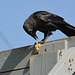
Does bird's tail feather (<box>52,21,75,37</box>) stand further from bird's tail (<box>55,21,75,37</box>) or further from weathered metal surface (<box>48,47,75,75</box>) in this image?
weathered metal surface (<box>48,47,75,75</box>)

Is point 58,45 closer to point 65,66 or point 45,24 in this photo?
point 65,66

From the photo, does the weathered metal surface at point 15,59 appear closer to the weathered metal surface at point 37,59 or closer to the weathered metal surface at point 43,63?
the weathered metal surface at point 37,59

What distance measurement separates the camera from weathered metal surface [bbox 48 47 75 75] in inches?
344

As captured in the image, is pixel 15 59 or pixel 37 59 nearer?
pixel 37 59

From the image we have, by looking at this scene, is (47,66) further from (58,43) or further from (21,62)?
(21,62)

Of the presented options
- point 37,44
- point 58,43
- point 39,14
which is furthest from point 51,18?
point 58,43

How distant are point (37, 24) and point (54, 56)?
351cm

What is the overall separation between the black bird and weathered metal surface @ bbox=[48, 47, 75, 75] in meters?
3.00

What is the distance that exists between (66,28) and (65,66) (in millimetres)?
3501

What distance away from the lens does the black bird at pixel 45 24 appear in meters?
12.0

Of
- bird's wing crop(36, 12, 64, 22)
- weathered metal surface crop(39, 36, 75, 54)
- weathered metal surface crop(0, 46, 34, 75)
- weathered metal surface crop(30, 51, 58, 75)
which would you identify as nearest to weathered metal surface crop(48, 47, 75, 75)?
weathered metal surface crop(30, 51, 58, 75)

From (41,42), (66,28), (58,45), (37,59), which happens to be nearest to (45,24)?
(66,28)

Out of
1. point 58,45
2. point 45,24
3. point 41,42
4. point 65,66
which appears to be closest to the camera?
point 65,66

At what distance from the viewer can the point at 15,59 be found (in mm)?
11828
